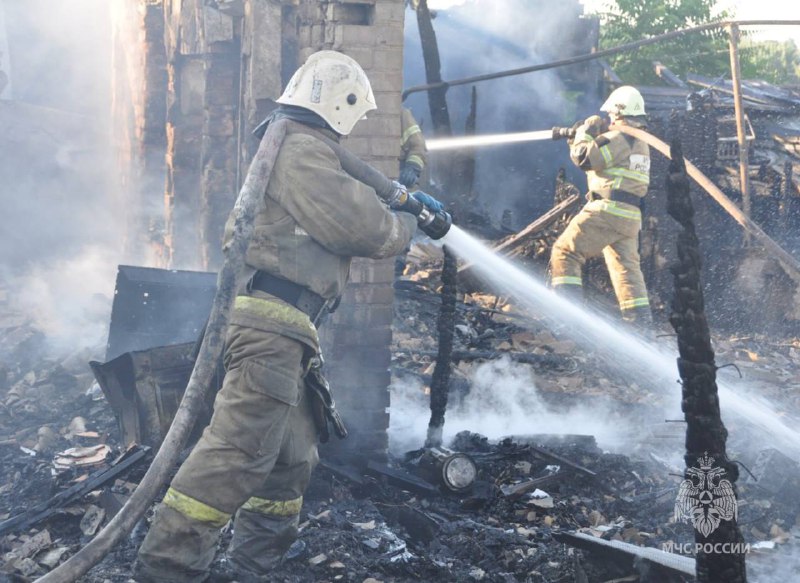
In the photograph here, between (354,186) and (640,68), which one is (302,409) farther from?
(640,68)

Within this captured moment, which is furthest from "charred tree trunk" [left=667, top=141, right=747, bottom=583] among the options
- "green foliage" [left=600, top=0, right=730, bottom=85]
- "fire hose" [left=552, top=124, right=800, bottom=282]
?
"green foliage" [left=600, top=0, right=730, bottom=85]

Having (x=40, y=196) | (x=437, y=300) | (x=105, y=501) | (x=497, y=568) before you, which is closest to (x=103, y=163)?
(x=40, y=196)

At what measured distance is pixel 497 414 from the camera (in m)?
6.49

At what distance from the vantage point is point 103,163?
586 inches

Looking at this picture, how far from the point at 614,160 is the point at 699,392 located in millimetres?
5273

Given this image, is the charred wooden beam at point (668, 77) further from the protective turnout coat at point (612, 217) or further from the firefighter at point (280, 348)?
the firefighter at point (280, 348)

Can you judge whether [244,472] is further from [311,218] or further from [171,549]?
[311,218]

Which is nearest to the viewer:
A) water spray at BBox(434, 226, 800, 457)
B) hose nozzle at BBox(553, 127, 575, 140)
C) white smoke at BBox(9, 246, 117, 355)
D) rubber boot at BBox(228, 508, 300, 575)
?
rubber boot at BBox(228, 508, 300, 575)

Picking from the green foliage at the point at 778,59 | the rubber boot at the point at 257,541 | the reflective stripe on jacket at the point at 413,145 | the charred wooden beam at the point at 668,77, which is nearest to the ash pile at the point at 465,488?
the rubber boot at the point at 257,541

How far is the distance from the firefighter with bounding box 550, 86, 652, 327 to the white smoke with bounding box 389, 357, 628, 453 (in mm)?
1186

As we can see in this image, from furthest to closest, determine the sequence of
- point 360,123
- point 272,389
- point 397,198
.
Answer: point 360,123 < point 397,198 < point 272,389

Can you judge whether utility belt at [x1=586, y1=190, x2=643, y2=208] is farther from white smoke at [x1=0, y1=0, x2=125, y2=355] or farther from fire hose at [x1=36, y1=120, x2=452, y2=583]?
white smoke at [x1=0, y1=0, x2=125, y2=355]

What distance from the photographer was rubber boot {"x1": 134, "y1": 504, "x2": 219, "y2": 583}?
10.9 ft

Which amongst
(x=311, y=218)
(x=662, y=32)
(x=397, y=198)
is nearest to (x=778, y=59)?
(x=662, y=32)
